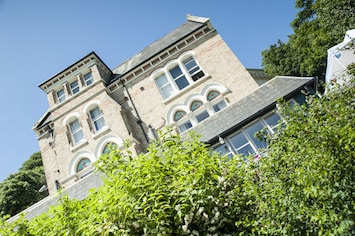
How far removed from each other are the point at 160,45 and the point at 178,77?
4.63 meters

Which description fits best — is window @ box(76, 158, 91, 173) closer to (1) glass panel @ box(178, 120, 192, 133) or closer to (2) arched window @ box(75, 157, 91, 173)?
(2) arched window @ box(75, 157, 91, 173)

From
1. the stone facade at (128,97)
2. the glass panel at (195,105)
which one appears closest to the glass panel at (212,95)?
the stone facade at (128,97)

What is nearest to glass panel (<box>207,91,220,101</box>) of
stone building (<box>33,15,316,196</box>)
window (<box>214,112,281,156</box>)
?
stone building (<box>33,15,316,196</box>)

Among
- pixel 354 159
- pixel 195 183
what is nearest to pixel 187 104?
pixel 195 183

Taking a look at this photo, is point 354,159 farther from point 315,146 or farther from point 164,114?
point 164,114

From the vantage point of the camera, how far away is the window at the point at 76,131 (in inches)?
787

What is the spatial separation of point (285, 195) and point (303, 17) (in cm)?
3937

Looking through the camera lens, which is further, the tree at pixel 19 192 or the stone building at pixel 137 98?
the tree at pixel 19 192

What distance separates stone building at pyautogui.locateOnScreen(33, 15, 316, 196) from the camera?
59.9 feet

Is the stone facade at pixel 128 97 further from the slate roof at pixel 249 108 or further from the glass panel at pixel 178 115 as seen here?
the slate roof at pixel 249 108

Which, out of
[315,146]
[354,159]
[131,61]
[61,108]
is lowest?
[354,159]

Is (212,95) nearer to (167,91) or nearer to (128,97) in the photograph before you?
(167,91)

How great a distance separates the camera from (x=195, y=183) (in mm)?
5293

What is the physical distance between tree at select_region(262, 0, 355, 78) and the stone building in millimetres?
14179
